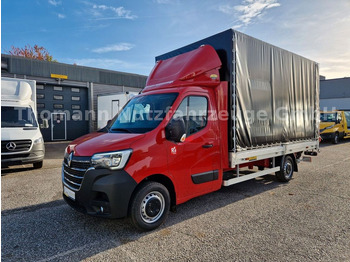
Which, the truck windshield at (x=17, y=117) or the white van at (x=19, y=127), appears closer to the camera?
the white van at (x=19, y=127)

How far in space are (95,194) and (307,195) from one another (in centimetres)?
475

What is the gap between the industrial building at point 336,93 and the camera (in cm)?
3956

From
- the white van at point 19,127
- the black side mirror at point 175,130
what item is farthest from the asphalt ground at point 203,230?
the white van at point 19,127

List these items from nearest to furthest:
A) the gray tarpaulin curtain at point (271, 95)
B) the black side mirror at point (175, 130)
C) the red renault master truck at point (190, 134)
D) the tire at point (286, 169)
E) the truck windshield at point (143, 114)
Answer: the red renault master truck at point (190, 134) → the black side mirror at point (175, 130) → the truck windshield at point (143, 114) → the gray tarpaulin curtain at point (271, 95) → the tire at point (286, 169)

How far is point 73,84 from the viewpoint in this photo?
62.8 ft

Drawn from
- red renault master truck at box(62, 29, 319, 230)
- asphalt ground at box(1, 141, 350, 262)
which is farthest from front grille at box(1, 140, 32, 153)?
red renault master truck at box(62, 29, 319, 230)

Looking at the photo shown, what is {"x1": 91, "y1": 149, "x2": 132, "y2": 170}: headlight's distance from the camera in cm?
343

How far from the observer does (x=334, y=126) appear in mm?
16297

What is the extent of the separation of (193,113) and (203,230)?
198 centimetres

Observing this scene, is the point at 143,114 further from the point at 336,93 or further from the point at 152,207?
the point at 336,93

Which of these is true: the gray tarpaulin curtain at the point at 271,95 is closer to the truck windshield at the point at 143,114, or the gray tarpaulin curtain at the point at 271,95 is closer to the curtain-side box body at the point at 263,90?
the curtain-side box body at the point at 263,90

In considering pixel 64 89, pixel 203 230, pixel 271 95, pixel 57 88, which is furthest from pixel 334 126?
pixel 57 88

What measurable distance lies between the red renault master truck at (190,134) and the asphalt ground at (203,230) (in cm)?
42

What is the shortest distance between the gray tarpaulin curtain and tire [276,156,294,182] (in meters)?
0.63
